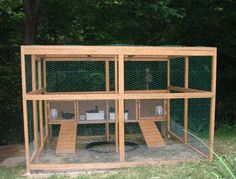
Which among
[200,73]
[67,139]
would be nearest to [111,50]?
[67,139]

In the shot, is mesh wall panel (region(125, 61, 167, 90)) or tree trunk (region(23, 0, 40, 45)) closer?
mesh wall panel (region(125, 61, 167, 90))

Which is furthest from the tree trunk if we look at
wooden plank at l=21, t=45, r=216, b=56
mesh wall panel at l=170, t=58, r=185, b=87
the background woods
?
wooden plank at l=21, t=45, r=216, b=56

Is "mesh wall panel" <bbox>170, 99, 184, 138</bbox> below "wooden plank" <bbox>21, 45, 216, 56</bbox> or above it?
below

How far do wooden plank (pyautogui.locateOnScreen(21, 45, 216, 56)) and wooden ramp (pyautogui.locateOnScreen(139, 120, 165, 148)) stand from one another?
1979 mm

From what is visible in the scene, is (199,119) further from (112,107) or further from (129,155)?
(129,155)

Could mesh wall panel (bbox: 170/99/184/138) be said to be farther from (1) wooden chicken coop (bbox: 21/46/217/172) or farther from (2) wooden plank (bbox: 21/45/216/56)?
(2) wooden plank (bbox: 21/45/216/56)

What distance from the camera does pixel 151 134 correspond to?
6.98m

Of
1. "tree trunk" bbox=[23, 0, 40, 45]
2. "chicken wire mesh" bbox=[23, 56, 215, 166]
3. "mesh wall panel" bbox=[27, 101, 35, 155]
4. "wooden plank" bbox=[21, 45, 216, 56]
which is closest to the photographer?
"wooden plank" bbox=[21, 45, 216, 56]

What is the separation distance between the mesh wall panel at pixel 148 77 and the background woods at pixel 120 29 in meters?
1.86

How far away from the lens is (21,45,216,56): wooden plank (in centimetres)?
512

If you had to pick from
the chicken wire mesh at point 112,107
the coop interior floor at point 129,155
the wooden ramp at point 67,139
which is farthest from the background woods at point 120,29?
the coop interior floor at point 129,155

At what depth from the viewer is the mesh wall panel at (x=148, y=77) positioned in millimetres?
8078

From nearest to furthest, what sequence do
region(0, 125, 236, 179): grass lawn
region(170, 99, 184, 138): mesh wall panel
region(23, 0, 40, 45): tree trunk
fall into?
region(0, 125, 236, 179): grass lawn
region(170, 99, 184, 138): mesh wall panel
region(23, 0, 40, 45): tree trunk

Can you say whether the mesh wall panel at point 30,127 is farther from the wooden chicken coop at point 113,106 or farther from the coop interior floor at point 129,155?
the coop interior floor at point 129,155
